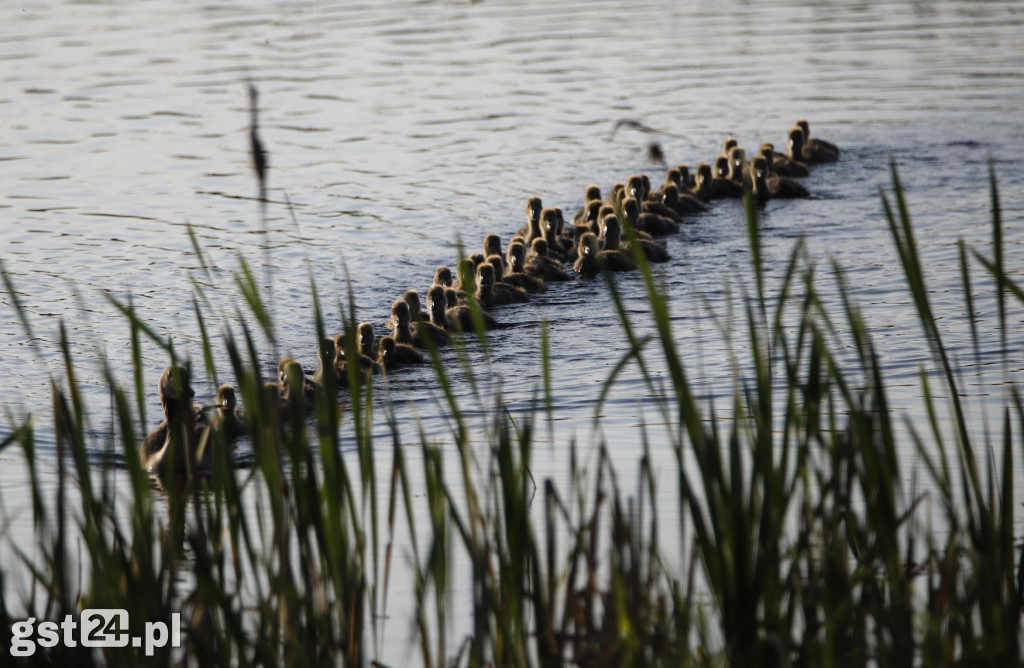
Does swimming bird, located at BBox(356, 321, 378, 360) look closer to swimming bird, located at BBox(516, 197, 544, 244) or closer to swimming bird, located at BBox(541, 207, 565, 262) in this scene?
swimming bird, located at BBox(541, 207, 565, 262)

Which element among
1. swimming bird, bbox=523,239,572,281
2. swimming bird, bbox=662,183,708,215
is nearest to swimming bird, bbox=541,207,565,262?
swimming bird, bbox=523,239,572,281

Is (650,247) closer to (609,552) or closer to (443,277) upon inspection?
(443,277)

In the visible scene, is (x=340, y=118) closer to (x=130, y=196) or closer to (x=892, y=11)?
(x=130, y=196)

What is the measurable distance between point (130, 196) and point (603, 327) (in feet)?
20.6

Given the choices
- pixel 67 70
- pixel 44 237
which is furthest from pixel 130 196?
pixel 67 70

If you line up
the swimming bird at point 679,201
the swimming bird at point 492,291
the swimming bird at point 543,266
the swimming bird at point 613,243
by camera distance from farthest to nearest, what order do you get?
the swimming bird at point 679,201 → the swimming bird at point 613,243 → the swimming bird at point 543,266 → the swimming bird at point 492,291

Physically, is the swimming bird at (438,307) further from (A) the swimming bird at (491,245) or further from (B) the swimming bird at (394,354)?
(A) the swimming bird at (491,245)

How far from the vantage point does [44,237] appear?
38.1ft
